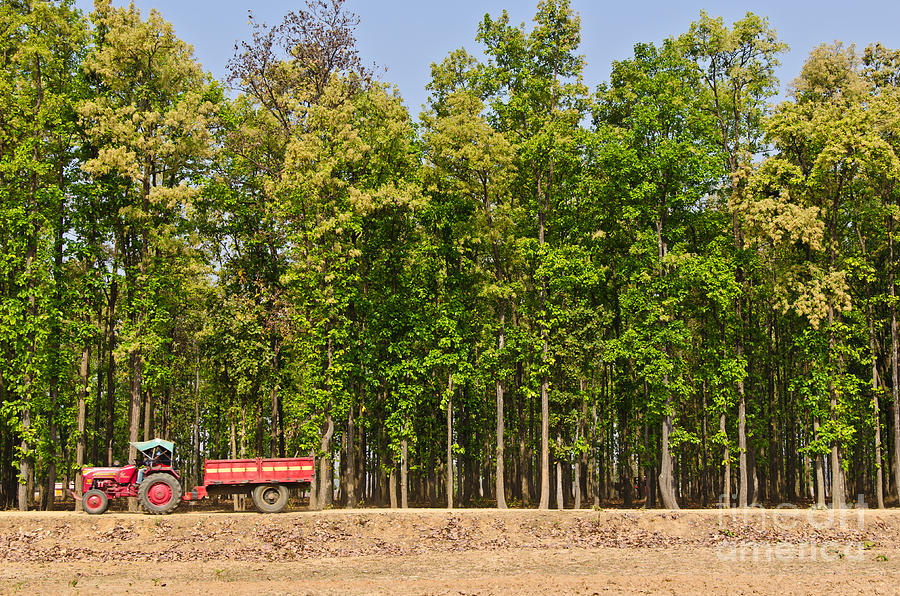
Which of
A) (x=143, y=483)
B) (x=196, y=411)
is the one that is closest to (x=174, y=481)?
(x=143, y=483)

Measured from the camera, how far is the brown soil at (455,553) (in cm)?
1773

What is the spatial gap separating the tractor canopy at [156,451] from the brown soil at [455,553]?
85.6 inches

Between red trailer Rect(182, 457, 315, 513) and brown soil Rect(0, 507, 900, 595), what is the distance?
3.95 ft

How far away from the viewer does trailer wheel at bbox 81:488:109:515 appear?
26016 millimetres

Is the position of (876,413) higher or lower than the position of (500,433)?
higher

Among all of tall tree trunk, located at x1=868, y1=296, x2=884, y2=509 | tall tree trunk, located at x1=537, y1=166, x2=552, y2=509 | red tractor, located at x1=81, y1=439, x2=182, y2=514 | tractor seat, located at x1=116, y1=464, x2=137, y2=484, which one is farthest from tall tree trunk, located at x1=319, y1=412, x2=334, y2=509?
tall tree trunk, located at x1=868, y1=296, x2=884, y2=509

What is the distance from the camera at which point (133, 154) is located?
102ft

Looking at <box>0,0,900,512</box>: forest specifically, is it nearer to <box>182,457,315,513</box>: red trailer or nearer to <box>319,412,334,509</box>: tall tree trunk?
<box>319,412,334,509</box>: tall tree trunk

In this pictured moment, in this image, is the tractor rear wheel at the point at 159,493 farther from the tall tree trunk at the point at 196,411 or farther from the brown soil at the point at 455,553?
the tall tree trunk at the point at 196,411

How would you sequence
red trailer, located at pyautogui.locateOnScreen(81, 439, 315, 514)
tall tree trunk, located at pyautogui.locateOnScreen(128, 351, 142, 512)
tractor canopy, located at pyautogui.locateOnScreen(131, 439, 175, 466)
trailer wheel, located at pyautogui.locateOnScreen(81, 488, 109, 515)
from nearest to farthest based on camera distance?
trailer wheel, located at pyautogui.locateOnScreen(81, 488, 109, 515)
red trailer, located at pyautogui.locateOnScreen(81, 439, 315, 514)
tractor canopy, located at pyautogui.locateOnScreen(131, 439, 175, 466)
tall tree trunk, located at pyautogui.locateOnScreen(128, 351, 142, 512)

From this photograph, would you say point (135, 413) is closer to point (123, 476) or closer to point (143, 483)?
point (123, 476)

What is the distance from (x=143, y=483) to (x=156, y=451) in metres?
1.46

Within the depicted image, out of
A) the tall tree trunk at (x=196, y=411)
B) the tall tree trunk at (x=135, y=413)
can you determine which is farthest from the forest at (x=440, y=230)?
the tall tree trunk at (x=196, y=411)

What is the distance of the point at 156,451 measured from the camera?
89.7 feet
